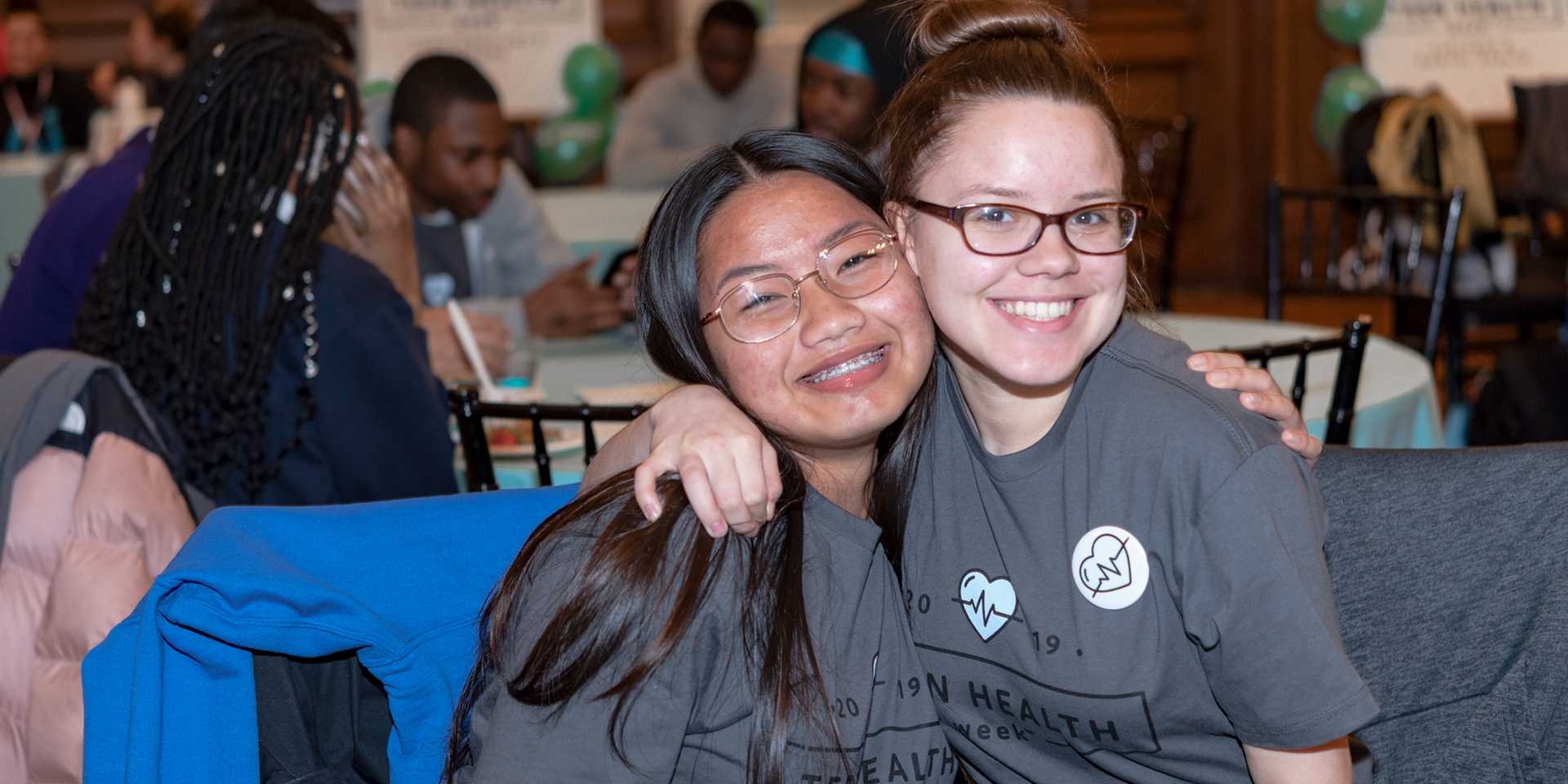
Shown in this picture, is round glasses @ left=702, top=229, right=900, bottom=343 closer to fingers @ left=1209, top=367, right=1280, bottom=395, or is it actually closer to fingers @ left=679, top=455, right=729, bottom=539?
fingers @ left=679, top=455, right=729, bottom=539

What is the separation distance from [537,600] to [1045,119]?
56 centimetres

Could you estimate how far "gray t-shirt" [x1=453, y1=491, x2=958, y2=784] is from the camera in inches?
42.8

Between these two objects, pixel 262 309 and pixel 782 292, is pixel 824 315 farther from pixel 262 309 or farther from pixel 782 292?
pixel 262 309

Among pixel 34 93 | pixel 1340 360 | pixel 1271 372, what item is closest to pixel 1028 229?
pixel 1340 360

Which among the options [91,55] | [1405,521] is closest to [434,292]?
[1405,521]

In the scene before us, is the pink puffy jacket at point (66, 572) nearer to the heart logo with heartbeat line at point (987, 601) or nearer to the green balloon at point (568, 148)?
the heart logo with heartbeat line at point (987, 601)

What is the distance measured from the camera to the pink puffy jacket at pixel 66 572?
143 centimetres

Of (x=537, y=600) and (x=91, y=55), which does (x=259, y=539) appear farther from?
(x=91, y=55)

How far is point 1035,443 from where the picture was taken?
1.28 metres

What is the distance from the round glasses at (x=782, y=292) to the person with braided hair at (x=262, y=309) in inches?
32.4

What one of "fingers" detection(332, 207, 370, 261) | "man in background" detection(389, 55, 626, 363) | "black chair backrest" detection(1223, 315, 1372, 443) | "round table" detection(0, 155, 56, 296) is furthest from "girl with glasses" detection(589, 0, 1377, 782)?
"round table" detection(0, 155, 56, 296)

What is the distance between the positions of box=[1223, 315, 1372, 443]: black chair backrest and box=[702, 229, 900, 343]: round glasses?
0.81 metres

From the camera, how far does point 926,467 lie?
1.38m

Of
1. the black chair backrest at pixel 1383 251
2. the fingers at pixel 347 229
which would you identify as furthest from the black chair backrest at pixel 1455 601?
the black chair backrest at pixel 1383 251
